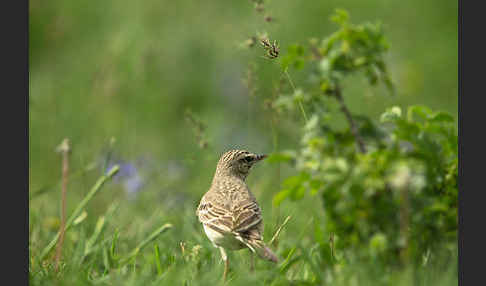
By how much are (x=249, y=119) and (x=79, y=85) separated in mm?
2478

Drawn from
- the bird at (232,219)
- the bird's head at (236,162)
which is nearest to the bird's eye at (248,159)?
the bird's head at (236,162)

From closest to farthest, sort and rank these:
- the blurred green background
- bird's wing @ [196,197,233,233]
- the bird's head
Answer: bird's wing @ [196,197,233,233]
the bird's head
the blurred green background

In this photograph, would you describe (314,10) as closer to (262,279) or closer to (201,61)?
(201,61)

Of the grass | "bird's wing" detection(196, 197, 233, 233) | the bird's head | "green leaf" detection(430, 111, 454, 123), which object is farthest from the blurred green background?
"green leaf" detection(430, 111, 454, 123)

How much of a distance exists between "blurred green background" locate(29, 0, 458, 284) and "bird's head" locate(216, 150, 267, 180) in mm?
480

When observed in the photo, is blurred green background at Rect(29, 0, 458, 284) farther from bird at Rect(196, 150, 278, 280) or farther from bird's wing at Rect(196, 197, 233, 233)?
bird's wing at Rect(196, 197, 233, 233)

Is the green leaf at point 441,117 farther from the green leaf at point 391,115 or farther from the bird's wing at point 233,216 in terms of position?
the bird's wing at point 233,216

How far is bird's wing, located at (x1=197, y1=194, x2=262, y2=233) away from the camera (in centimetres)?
499

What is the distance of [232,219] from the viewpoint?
16.7ft

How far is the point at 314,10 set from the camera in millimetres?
11789

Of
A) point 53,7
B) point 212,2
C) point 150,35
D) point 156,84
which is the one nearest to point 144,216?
point 156,84

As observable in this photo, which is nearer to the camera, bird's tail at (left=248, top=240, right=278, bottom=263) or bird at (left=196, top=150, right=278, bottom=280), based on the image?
bird's tail at (left=248, top=240, right=278, bottom=263)

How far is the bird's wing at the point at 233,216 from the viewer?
4.99 meters

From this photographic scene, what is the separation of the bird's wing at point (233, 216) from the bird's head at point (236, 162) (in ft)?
2.17
